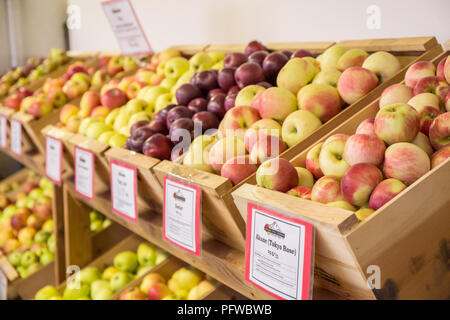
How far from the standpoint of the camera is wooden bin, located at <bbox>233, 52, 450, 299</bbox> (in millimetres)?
663

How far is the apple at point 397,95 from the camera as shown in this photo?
105cm

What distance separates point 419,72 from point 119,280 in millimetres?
1363

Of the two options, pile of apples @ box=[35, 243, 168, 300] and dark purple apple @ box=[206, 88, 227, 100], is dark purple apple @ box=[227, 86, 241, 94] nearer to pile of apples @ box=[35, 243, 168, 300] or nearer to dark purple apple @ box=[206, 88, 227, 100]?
dark purple apple @ box=[206, 88, 227, 100]

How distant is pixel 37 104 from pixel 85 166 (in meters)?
0.92

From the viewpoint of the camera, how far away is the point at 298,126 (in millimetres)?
1159

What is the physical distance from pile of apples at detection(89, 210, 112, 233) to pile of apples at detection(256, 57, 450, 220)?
1555mm

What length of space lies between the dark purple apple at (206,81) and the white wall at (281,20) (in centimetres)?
41

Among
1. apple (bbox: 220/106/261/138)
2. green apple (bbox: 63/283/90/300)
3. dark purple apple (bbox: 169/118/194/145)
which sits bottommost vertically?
green apple (bbox: 63/283/90/300)

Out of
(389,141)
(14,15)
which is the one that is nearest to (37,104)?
(389,141)

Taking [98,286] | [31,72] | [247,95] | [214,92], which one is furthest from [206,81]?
[31,72]

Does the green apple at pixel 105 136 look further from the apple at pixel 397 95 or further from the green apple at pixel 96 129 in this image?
the apple at pixel 397 95

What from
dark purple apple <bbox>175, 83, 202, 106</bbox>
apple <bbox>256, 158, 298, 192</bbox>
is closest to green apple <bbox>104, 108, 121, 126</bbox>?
dark purple apple <bbox>175, 83, 202, 106</bbox>

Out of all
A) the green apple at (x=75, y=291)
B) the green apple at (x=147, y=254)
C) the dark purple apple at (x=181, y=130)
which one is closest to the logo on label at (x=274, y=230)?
the dark purple apple at (x=181, y=130)
